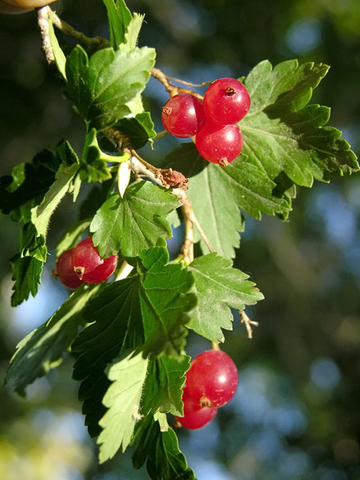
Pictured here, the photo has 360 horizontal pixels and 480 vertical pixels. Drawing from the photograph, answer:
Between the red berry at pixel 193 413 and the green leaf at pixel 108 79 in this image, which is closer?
the green leaf at pixel 108 79

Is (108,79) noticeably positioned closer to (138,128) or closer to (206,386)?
(138,128)

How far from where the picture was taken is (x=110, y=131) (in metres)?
0.88

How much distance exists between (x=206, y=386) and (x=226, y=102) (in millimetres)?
466

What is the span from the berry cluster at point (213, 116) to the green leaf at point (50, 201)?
0.19 metres

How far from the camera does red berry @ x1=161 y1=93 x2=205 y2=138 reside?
896 millimetres

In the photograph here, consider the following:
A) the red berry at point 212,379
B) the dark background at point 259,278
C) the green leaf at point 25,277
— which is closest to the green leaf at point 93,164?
the green leaf at point 25,277

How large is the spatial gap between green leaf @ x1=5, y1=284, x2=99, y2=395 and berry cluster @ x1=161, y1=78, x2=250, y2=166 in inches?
12.3

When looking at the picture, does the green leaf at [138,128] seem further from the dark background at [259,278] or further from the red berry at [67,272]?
the dark background at [259,278]

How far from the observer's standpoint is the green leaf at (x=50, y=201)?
A: 0.79m

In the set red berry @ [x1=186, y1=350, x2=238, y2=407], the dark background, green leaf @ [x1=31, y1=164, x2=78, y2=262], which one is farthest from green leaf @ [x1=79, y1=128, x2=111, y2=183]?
the dark background

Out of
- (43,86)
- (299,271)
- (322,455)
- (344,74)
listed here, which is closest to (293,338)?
(299,271)

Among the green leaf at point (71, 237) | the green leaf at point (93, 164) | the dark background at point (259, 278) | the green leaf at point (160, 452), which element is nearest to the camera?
the green leaf at point (93, 164)

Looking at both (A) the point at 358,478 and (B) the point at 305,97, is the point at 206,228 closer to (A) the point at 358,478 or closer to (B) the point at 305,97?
(B) the point at 305,97

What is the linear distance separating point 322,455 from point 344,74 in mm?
3037
